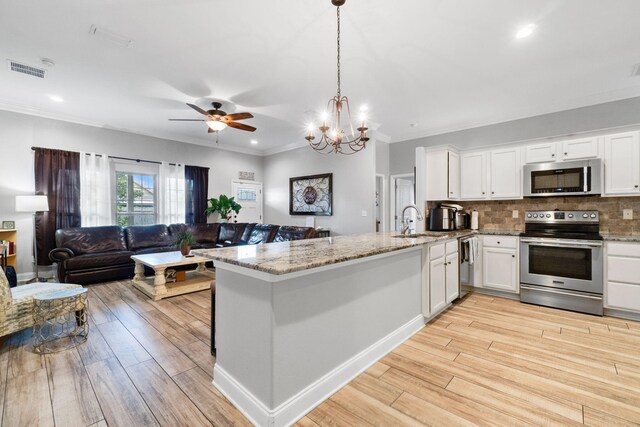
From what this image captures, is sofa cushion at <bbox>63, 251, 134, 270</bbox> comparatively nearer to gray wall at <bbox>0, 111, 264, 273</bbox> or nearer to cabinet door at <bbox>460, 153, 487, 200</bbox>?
gray wall at <bbox>0, 111, 264, 273</bbox>

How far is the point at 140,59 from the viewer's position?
120 inches

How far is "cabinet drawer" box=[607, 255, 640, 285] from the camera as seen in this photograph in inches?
119

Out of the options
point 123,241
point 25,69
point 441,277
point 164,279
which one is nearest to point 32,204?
point 123,241

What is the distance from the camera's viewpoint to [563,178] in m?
3.59

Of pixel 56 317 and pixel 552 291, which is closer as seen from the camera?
pixel 56 317

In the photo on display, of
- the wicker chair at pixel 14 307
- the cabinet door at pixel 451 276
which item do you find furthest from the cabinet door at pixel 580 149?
the wicker chair at pixel 14 307

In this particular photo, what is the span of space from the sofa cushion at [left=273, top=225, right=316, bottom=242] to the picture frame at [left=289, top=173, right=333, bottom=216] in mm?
1157

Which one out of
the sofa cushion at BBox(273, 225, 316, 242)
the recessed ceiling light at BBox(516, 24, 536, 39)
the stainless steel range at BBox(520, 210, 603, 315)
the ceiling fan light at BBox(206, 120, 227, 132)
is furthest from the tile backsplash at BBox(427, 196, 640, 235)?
the ceiling fan light at BBox(206, 120, 227, 132)

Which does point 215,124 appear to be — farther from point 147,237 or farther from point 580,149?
point 580,149

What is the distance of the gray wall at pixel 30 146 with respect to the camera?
14.5 feet

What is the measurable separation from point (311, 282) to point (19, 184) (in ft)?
18.4

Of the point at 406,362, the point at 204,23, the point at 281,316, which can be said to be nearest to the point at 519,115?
the point at 406,362

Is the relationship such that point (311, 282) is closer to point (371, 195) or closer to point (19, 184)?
point (371, 195)

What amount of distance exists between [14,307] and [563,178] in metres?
5.93
